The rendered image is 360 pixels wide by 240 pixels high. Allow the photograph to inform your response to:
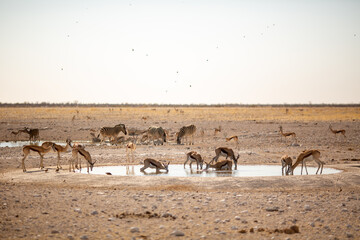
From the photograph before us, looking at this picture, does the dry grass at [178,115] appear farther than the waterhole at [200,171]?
Yes

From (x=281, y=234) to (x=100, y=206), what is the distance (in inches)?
163

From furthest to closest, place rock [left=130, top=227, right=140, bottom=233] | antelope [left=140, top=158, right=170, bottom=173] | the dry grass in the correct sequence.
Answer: the dry grass, antelope [left=140, top=158, right=170, bottom=173], rock [left=130, top=227, right=140, bottom=233]

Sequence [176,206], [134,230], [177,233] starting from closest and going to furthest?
[177,233] < [134,230] < [176,206]

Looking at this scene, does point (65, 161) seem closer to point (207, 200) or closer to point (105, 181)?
point (105, 181)

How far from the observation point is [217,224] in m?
9.24

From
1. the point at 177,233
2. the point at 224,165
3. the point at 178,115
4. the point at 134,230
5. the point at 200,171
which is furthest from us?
the point at 178,115

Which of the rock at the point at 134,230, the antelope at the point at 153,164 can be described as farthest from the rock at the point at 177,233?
the antelope at the point at 153,164

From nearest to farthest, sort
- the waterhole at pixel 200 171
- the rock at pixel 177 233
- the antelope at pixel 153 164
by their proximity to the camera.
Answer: the rock at pixel 177 233 < the waterhole at pixel 200 171 < the antelope at pixel 153 164

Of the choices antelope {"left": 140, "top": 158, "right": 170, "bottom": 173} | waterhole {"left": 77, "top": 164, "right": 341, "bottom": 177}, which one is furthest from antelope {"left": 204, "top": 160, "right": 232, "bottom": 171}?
antelope {"left": 140, "top": 158, "right": 170, "bottom": 173}

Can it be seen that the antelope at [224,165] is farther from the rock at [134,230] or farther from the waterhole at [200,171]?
the rock at [134,230]

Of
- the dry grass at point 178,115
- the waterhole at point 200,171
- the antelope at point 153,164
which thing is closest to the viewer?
the waterhole at point 200,171

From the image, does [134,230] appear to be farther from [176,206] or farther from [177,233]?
[176,206]

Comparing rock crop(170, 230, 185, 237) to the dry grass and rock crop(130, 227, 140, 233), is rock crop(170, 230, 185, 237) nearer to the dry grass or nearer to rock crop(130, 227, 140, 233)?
rock crop(130, 227, 140, 233)

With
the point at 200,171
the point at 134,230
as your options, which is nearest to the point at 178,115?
the point at 200,171
